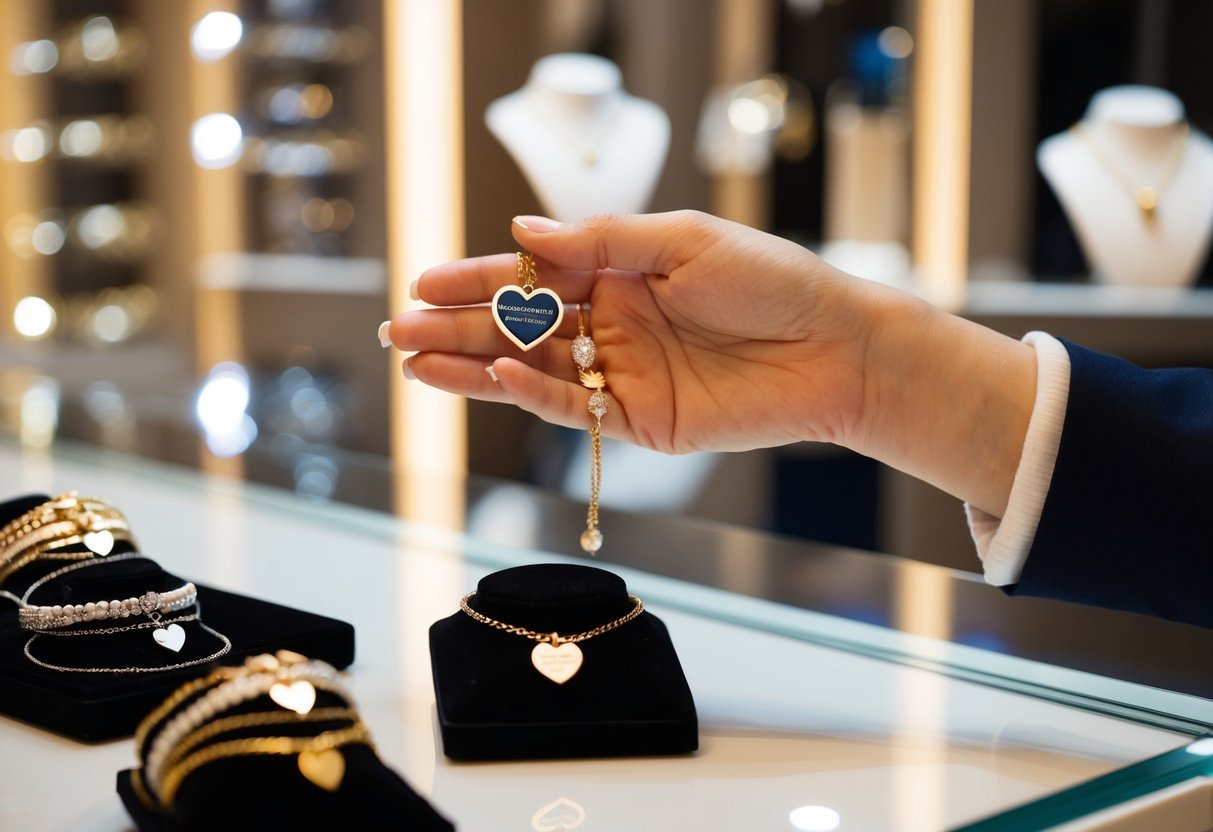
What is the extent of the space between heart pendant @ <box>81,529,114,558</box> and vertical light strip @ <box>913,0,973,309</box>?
2511mm

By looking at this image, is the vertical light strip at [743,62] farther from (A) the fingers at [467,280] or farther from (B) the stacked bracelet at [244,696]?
(B) the stacked bracelet at [244,696]

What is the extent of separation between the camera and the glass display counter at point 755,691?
0.66m

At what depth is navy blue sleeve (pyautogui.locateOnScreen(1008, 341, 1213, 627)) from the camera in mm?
821

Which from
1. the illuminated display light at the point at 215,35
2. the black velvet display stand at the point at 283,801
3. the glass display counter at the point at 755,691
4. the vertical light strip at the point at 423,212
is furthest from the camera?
the illuminated display light at the point at 215,35

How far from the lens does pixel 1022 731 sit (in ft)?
2.56

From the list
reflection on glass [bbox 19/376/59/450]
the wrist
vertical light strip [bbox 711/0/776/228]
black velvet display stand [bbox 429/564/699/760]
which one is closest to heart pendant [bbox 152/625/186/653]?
black velvet display stand [bbox 429/564/699/760]

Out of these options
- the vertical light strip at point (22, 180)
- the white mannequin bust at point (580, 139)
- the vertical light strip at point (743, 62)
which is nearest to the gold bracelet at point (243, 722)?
the white mannequin bust at point (580, 139)

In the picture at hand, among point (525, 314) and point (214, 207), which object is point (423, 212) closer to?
point (525, 314)

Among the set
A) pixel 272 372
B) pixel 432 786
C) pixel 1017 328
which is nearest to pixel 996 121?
pixel 1017 328

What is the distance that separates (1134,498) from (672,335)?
36cm

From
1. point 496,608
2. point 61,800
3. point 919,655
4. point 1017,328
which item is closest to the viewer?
point 61,800

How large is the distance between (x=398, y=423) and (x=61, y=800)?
61.9 inches

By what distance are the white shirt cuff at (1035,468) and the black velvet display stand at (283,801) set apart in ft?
1.53

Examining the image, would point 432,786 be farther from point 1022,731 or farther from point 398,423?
point 398,423
